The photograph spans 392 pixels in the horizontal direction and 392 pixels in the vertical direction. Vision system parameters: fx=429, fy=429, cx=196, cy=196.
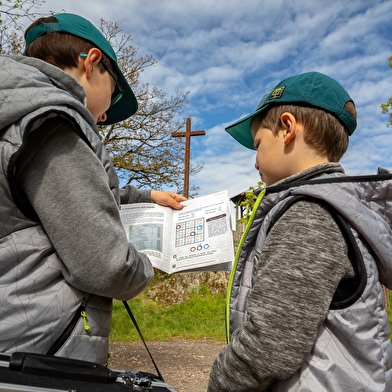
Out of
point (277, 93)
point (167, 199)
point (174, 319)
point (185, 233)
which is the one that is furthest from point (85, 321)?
point (174, 319)

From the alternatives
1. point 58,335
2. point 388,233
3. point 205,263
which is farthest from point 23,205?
point 388,233

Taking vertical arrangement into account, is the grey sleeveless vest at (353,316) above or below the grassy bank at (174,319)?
below

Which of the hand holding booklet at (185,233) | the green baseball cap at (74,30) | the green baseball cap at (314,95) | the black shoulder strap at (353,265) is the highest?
the green baseball cap at (74,30)

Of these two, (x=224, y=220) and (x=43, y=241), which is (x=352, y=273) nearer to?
(x=224, y=220)

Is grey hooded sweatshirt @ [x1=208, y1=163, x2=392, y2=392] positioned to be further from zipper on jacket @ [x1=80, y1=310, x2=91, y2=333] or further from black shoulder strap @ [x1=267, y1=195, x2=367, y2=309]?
zipper on jacket @ [x1=80, y1=310, x2=91, y2=333]

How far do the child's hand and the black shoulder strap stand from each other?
0.84 meters

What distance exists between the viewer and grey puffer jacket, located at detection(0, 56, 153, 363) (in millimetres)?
1128

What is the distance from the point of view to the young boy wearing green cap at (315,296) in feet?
3.87

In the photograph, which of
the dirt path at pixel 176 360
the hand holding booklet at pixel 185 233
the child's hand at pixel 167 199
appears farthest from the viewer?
the dirt path at pixel 176 360

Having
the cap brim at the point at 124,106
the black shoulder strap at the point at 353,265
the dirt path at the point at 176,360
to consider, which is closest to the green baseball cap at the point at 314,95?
the black shoulder strap at the point at 353,265

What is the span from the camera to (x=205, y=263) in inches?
67.9

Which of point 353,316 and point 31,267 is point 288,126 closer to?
point 353,316

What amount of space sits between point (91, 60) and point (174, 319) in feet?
27.8

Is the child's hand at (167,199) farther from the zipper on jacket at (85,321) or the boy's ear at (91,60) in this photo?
the zipper on jacket at (85,321)
